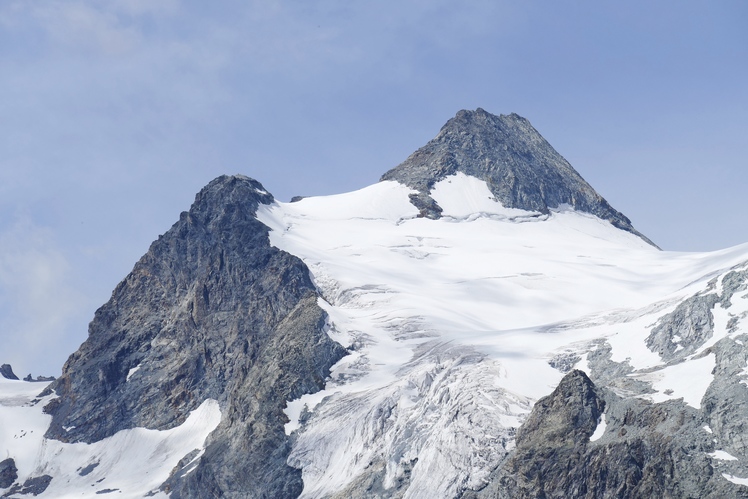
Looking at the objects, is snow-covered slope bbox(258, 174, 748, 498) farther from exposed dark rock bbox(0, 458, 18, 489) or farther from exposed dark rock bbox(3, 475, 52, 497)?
exposed dark rock bbox(0, 458, 18, 489)

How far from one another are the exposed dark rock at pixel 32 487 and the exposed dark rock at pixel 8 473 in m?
1.25

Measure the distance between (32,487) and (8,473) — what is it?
484cm

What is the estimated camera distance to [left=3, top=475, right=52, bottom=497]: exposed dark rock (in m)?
182

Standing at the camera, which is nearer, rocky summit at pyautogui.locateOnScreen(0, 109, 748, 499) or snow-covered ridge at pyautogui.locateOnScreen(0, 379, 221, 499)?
rocky summit at pyautogui.locateOnScreen(0, 109, 748, 499)

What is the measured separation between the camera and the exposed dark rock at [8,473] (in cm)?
18400

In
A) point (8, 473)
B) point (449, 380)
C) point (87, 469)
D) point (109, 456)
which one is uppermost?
A: point (8, 473)

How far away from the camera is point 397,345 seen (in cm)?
17450

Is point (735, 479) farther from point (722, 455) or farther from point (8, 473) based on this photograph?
point (8, 473)

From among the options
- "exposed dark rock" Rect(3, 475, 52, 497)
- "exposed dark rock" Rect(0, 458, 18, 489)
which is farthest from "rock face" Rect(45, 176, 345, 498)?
"exposed dark rock" Rect(3, 475, 52, 497)

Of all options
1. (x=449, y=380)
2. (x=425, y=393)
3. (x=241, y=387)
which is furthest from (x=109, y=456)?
(x=449, y=380)

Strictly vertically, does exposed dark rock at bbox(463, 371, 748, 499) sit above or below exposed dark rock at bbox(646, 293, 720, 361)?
below

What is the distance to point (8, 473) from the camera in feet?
609

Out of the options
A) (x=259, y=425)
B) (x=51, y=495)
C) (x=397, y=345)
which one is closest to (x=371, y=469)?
(x=259, y=425)

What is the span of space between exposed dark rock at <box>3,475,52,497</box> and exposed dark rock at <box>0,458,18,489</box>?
4.10 ft
